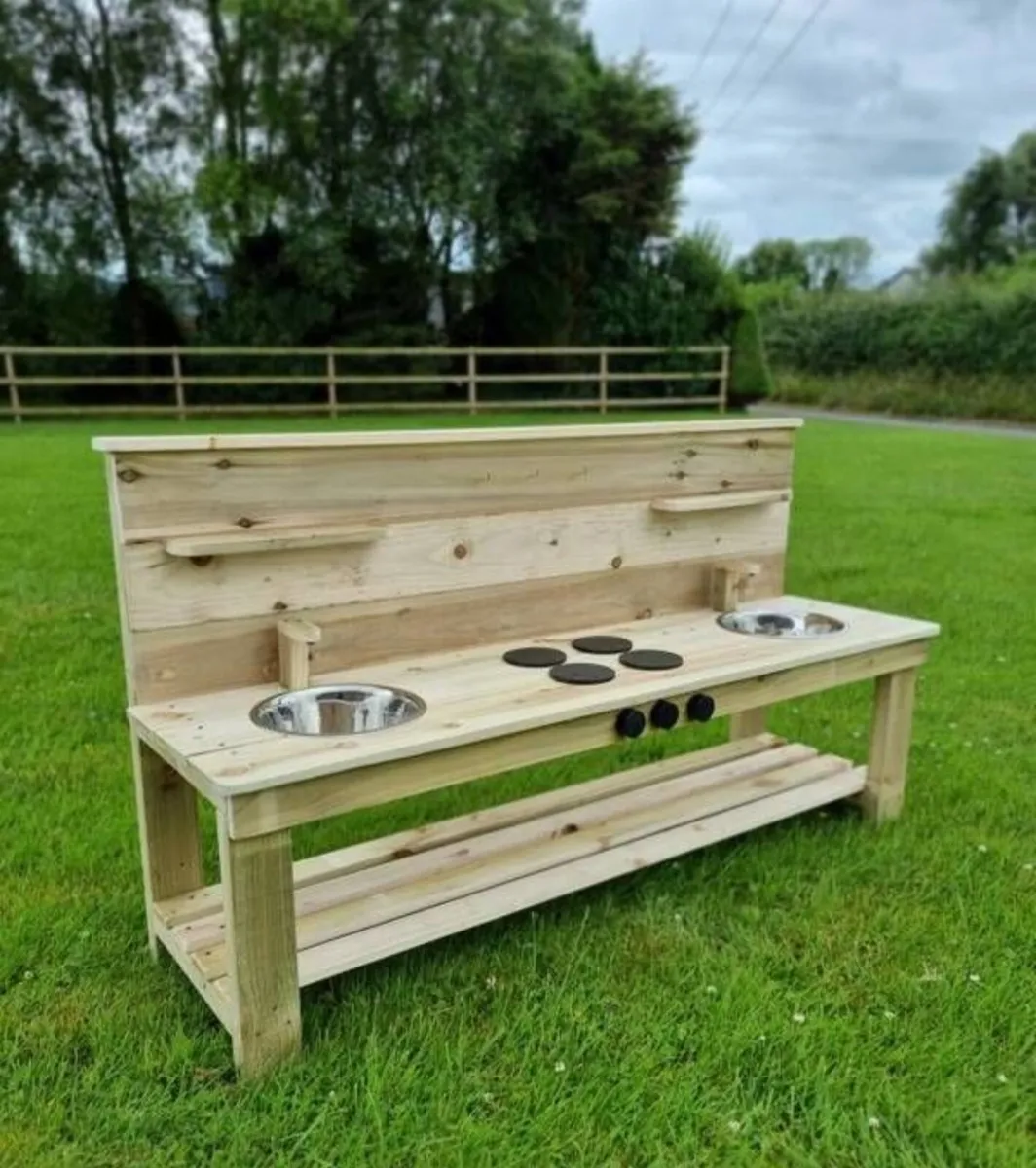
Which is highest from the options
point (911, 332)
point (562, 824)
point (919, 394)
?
point (911, 332)

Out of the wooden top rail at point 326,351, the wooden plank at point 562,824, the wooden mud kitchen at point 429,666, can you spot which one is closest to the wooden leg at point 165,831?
the wooden mud kitchen at point 429,666

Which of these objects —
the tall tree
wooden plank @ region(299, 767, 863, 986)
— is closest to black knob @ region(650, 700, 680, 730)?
wooden plank @ region(299, 767, 863, 986)

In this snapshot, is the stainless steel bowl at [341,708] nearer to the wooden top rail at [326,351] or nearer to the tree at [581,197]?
the wooden top rail at [326,351]

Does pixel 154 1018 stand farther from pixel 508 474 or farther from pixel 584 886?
pixel 508 474

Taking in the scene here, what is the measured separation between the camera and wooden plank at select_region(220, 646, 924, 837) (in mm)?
1528

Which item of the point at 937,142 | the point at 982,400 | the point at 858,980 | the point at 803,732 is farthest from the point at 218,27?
the point at 937,142

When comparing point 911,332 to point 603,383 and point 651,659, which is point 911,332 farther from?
point 651,659

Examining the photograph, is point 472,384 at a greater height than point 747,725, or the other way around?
point 472,384

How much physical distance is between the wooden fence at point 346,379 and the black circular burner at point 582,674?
39.3 ft

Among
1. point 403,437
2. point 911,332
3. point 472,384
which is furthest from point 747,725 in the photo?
point 911,332

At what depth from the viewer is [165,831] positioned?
77.3 inches

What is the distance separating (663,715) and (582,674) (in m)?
0.19

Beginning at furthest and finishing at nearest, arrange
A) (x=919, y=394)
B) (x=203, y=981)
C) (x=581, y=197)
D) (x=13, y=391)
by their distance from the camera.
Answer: (x=919, y=394) → (x=581, y=197) → (x=13, y=391) → (x=203, y=981)

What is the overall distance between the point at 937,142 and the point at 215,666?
136ft
